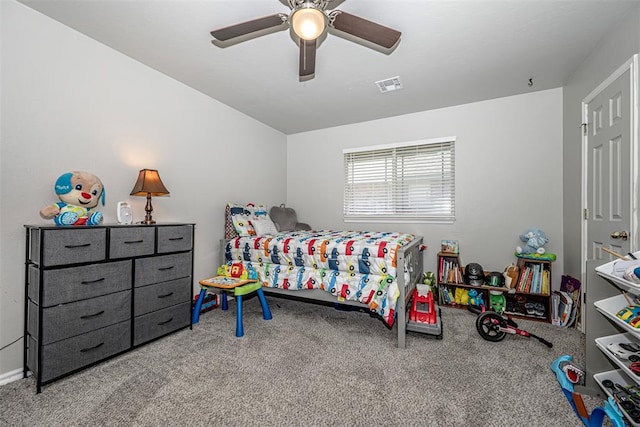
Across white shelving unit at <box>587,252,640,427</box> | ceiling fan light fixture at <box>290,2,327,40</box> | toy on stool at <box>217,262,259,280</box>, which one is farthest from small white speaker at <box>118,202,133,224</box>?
white shelving unit at <box>587,252,640,427</box>

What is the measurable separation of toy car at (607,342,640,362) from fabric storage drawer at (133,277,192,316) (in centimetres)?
299

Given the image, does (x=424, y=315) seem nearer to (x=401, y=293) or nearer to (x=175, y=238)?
(x=401, y=293)

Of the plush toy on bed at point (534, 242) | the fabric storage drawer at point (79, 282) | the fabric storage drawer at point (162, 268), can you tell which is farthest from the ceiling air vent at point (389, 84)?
the fabric storage drawer at point (79, 282)

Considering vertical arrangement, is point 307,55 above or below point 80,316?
above

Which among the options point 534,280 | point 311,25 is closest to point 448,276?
point 534,280

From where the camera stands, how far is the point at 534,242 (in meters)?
2.94

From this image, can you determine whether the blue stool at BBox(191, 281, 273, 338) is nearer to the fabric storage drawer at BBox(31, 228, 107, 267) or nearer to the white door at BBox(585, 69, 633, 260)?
the fabric storage drawer at BBox(31, 228, 107, 267)

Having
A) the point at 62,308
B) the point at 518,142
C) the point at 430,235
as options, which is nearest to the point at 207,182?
the point at 62,308

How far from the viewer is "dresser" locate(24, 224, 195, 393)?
1647 mm

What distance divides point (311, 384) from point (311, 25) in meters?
2.15

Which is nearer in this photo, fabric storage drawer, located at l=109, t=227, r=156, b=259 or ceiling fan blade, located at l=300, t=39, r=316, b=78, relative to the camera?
ceiling fan blade, located at l=300, t=39, r=316, b=78

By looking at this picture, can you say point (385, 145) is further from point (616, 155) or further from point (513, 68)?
point (616, 155)

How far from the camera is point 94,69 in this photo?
2225 mm

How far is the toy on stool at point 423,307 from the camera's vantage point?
95.1 inches
